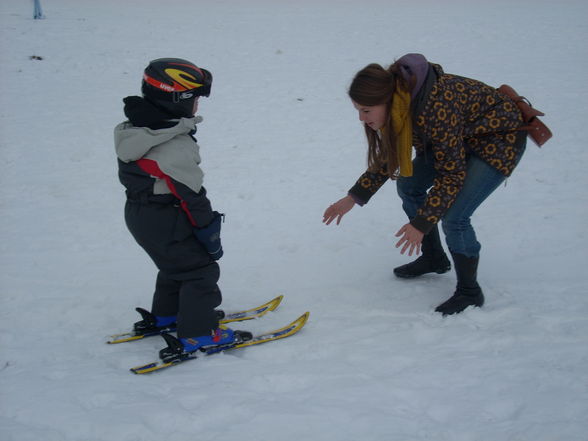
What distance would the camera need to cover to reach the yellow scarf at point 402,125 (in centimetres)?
296

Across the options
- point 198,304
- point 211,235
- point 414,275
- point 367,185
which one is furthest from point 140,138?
point 414,275

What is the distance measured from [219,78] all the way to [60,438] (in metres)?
8.94

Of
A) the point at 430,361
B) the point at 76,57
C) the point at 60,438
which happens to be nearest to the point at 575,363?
the point at 430,361

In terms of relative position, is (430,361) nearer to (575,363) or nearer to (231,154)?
(575,363)

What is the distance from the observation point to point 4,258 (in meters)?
4.65

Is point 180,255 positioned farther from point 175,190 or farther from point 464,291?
point 464,291

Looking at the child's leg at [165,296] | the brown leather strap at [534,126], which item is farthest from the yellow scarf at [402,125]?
the child's leg at [165,296]

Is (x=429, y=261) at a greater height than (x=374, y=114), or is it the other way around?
(x=374, y=114)

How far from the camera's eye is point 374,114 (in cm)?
302

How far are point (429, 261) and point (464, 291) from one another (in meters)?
0.56

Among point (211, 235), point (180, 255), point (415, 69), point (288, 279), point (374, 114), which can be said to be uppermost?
point (415, 69)

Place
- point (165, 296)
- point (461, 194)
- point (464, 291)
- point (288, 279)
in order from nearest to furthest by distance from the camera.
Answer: point (461, 194) → point (165, 296) → point (464, 291) → point (288, 279)

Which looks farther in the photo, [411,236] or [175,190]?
[411,236]

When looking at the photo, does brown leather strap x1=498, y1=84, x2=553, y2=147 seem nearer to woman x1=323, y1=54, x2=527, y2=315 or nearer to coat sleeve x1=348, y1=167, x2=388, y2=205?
woman x1=323, y1=54, x2=527, y2=315
